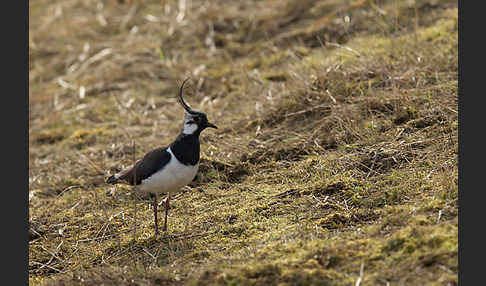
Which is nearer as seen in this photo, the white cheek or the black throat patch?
the black throat patch

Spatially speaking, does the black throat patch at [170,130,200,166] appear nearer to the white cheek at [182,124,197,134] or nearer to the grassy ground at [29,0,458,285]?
the white cheek at [182,124,197,134]

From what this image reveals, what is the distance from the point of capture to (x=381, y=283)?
338 cm

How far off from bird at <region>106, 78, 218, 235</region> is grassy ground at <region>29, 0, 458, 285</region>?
0.17 m

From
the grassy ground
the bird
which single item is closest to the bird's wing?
the bird

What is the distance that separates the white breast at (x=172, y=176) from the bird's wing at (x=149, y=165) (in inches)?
1.8

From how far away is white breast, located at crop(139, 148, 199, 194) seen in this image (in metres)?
4.53

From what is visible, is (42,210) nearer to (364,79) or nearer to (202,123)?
(202,123)

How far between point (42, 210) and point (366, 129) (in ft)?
9.83

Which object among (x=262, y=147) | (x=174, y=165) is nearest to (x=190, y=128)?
(x=174, y=165)

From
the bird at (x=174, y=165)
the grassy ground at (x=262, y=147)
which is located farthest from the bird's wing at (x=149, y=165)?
the grassy ground at (x=262, y=147)

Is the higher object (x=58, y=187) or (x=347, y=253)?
(x=347, y=253)

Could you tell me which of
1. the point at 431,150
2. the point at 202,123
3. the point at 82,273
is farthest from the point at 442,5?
the point at 82,273

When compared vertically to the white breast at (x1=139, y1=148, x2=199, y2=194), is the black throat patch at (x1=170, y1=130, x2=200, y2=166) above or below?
above

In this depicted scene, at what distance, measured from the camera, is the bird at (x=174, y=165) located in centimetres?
455
